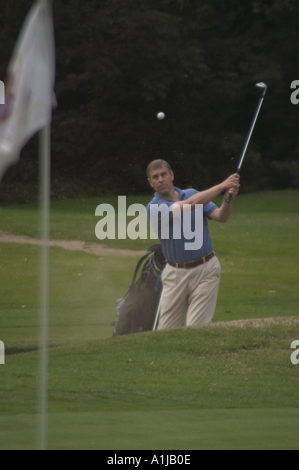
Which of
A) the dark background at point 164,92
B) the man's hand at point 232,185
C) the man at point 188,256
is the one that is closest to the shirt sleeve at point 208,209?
the man at point 188,256

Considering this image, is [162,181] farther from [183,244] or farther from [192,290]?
[192,290]

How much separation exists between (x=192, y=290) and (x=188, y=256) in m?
0.29

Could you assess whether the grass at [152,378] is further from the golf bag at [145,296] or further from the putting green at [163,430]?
the golf bag at [145,296]

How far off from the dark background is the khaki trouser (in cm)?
2123

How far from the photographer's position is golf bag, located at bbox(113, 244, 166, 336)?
24.0 ft

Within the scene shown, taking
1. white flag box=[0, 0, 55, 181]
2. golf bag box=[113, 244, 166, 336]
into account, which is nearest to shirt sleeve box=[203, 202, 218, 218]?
golf bag box=[113, 244, 166, 336]

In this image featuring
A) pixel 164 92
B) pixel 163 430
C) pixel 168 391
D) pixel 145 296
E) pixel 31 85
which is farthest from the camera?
pixel 164 92

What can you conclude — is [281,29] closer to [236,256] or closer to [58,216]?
[58,216]

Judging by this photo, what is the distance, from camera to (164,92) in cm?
3155

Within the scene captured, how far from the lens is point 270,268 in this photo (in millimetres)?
16906

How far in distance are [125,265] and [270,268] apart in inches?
119

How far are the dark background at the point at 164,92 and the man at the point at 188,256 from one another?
21343mm

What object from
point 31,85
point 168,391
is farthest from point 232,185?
point 31,85

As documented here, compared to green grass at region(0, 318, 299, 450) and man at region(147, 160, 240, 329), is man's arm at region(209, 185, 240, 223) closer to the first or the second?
man at region(147, 160, 240, 329)
